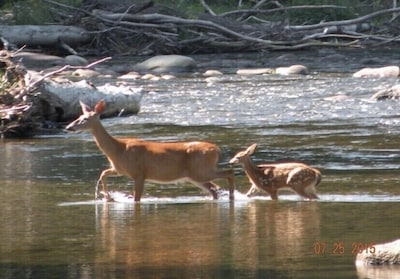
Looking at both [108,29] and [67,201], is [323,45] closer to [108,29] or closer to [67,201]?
[108,29]

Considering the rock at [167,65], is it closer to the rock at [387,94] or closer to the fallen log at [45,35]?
the fallen log at [45,35]

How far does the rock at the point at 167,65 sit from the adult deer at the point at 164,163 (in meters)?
16.4

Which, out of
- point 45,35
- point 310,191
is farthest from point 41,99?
point 45,35

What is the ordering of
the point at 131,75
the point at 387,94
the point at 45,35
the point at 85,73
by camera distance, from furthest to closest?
the point at 45,35 < the point at 131,75 < the point at 85,73 < the point at 387,94

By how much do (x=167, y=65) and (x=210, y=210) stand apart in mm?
18099

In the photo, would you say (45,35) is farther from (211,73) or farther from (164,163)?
(164,163)

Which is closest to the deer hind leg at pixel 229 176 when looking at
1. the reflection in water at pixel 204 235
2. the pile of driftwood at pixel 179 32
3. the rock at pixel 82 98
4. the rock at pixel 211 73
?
the reflection in water at pixel 204 235

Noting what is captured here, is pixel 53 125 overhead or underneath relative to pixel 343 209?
overhead

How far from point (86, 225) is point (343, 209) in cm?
216

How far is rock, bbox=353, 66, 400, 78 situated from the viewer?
25859 millimetres

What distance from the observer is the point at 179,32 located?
31.6 meters

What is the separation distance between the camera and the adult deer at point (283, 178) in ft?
37.6

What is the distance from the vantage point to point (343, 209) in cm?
1037

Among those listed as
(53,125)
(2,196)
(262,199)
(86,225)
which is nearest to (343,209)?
(262,199)
